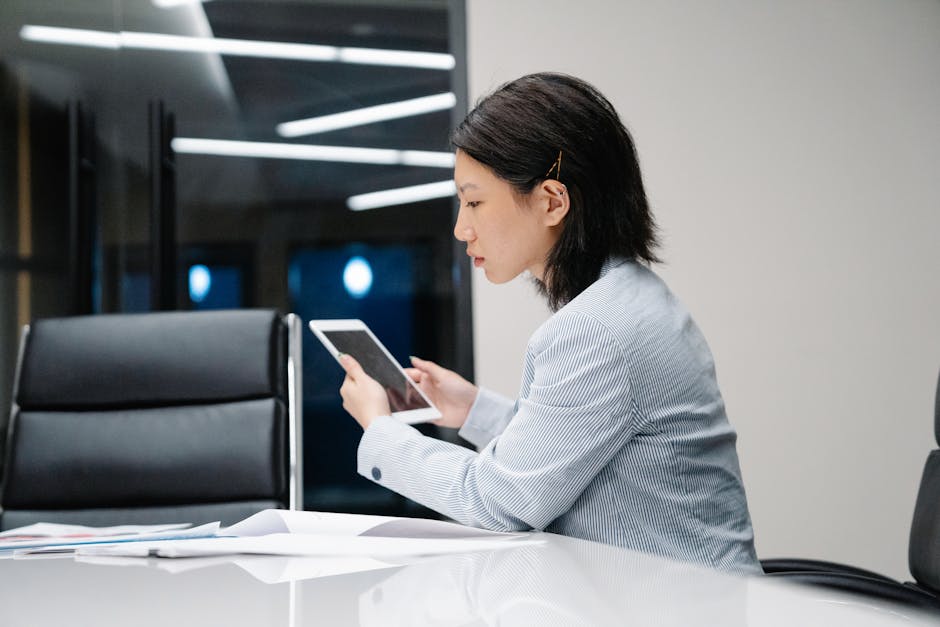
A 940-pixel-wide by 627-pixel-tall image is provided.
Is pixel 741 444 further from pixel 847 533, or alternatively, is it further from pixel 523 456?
pixel 523 456

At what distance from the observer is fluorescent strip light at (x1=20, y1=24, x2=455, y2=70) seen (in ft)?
9.60

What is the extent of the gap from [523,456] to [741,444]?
Result: 208cm

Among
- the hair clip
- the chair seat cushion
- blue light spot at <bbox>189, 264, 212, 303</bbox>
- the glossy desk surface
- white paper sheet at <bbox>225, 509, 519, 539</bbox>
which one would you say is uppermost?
the hair clip

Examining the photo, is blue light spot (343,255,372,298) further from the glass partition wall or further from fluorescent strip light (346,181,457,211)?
fluorescent strip light (346,181,457,211)

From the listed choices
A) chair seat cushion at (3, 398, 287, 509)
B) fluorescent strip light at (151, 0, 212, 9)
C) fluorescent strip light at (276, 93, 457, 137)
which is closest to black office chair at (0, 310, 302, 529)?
chair seat cushion at (3, 398, 287, 509)

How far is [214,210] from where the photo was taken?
9.72 ft

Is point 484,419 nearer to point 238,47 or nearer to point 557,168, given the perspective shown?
point 557,168

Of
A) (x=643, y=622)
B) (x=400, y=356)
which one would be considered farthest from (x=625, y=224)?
(x=400, y=356)

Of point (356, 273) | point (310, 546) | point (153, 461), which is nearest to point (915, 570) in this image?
point (310, 546)

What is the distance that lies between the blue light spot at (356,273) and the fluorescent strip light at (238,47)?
71 centimetres

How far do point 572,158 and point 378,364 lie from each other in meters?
0.56

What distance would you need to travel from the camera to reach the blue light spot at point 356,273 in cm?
301

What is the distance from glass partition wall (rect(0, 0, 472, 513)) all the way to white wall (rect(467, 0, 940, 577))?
0.27 metres

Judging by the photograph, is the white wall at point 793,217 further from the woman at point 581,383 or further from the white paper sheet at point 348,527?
the white paper sheet at point 348,527
